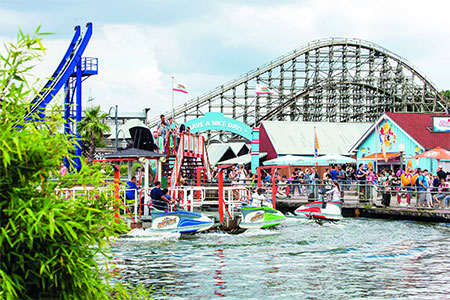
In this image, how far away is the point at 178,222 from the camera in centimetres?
1730

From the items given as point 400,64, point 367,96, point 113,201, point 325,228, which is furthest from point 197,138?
point 400,64

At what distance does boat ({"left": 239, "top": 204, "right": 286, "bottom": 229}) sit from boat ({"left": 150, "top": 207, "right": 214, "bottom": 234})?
4.56ft

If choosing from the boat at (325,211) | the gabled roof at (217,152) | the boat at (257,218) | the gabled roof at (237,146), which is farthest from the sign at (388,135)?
the boat at (257,218)

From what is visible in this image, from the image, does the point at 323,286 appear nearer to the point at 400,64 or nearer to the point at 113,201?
the point at 113,201

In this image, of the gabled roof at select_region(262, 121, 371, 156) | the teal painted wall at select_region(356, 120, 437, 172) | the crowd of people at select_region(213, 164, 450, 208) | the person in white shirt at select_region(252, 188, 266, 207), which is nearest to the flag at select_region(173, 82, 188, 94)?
the crowd of people at select_region(213, 164, 450, 208)

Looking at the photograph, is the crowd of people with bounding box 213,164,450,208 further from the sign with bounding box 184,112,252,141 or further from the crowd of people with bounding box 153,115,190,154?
the crowd of people with bounding box 153,115,190,154

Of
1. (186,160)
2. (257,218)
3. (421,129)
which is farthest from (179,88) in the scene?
(257,218)

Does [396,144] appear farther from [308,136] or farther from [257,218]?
[257,218]

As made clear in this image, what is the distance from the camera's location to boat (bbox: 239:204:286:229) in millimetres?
18531

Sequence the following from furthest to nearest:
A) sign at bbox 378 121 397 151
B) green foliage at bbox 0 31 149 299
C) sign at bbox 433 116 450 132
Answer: sign at bbox 378 121 397 151 → sign at bbox 433 116 450 132 → green foliage at bbox 0 31 149 299

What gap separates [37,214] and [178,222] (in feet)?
43.5

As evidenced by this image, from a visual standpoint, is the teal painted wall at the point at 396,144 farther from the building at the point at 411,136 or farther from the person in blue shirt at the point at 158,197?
the person in blue shirt at the point at 158,197

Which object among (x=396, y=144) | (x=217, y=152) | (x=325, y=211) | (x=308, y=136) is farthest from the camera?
(x=217, y=152)

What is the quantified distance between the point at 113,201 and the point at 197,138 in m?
22.5
